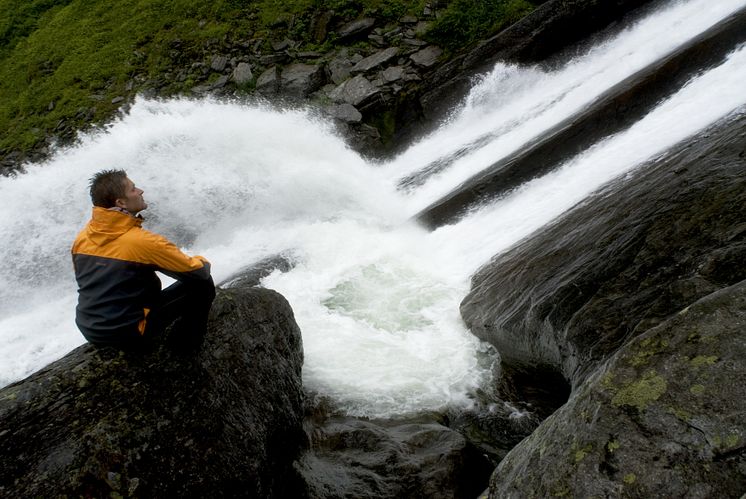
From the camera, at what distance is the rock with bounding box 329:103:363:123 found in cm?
2050

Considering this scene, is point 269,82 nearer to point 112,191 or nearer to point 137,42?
point 137,42

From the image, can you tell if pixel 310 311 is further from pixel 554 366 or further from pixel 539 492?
pixel 539 492

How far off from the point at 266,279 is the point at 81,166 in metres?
8.52

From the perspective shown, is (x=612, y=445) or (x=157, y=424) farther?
(x=157, y=424)

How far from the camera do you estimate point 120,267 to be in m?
4.37

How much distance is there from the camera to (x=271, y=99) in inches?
879

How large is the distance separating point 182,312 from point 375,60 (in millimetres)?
18935

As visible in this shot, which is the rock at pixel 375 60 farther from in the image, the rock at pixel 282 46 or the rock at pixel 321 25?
the rock at pixel 282 46

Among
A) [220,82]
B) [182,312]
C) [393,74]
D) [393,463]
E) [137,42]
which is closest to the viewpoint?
[182,312]

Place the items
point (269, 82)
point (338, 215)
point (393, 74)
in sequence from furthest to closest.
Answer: point (269, 82) → point (393, 74) → point (338, 215)

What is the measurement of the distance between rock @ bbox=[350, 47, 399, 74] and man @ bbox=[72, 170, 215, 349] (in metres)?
18.7

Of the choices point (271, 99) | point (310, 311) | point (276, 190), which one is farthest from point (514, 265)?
point (271, 99)

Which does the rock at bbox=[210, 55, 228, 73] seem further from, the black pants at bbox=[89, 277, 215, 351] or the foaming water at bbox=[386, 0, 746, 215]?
the black pants at bbox=[89, 277, 215, 351]

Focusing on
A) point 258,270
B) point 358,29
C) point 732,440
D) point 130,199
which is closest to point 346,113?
point 358,29
